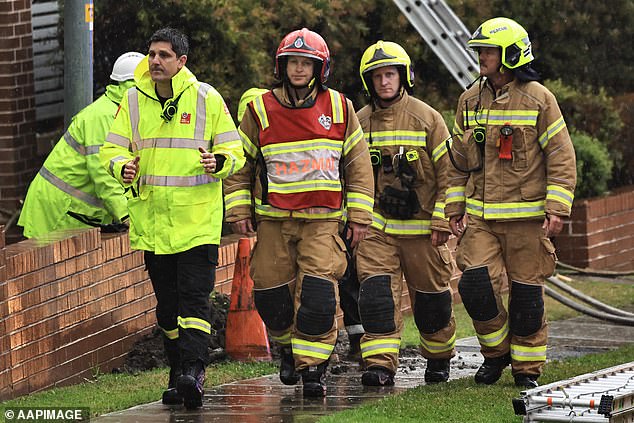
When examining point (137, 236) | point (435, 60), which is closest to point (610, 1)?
point (435, 60)

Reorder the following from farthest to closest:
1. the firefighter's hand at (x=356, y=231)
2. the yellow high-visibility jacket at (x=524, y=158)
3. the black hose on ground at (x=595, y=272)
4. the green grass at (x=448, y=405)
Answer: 1. the black hose on ground at (x=595, y=272)
2. the firefighter's hand at (x=356, y=231)
3. the yellow high-visibility jacket at (x=524, y=158)
4. the green grass at (x=448, y=405)

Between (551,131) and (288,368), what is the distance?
2073mm

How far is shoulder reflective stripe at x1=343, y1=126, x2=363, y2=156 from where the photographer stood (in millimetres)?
8703

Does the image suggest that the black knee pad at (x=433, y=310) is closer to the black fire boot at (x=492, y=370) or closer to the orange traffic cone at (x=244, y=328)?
the black fire boot at (x=492, y=370)

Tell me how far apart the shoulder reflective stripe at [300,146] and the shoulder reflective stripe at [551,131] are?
1190mm

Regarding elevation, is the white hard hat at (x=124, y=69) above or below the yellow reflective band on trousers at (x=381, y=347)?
above

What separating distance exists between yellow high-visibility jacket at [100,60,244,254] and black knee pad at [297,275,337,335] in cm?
62

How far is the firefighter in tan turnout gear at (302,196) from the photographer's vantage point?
855 centimetres

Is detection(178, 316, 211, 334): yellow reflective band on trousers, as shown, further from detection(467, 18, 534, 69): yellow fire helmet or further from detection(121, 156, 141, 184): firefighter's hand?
detection(467, 18, 534, 69): yellow fire helmet

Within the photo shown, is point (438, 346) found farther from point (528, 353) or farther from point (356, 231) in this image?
point (356, 231)

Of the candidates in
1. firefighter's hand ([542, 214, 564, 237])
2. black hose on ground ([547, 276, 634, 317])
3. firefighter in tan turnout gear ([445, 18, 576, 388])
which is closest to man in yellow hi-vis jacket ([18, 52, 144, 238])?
firefighter in tan turnout gear ([445, 18, 576, 388])

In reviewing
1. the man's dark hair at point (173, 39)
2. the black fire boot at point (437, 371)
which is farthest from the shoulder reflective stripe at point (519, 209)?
the man's dark hair at point (173, 39)

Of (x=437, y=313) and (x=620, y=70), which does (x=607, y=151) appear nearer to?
(x=620, y=70)

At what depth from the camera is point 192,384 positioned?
26.3ft
